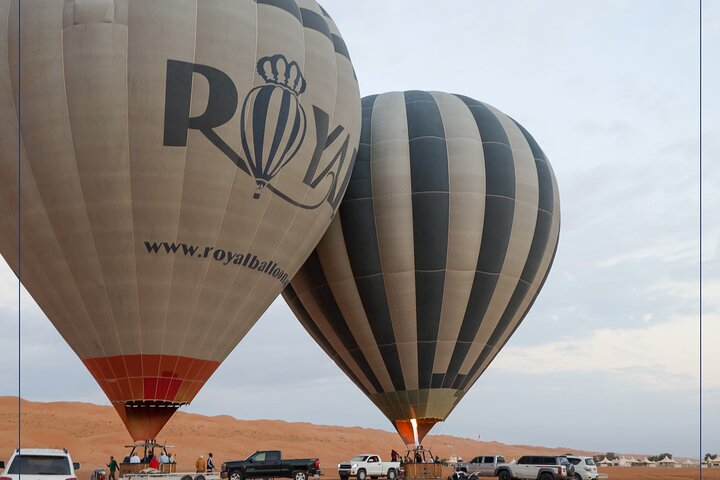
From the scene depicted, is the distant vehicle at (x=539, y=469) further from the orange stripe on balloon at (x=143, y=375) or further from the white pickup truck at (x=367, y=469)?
the orange stripe on balloon at (x=143, y=375)

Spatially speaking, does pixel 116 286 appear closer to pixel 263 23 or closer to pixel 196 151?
pixel 196 151

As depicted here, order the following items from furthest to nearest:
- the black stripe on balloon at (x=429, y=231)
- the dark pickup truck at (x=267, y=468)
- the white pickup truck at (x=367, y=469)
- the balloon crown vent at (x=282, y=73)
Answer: the white pickup truck at (x=367, y=469) → the dark pickup truck at (x=267, y=468) → the black stripe on balloon at (x=429, y=231) → the balloon crown vent at (x=282, y=73)

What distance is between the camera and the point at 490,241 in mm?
29797

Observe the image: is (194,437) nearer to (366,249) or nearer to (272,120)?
(366,249)

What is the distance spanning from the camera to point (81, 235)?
20984mm

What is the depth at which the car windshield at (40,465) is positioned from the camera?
14961 mm

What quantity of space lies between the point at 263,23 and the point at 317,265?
32.4 ft

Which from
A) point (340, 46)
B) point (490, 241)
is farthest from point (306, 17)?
point (490, 241)

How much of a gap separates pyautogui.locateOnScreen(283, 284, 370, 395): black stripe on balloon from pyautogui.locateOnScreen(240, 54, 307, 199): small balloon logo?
383 inches

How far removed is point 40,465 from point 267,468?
15.6m

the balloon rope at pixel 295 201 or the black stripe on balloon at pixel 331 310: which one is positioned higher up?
the balloon rope at pixel 295 201

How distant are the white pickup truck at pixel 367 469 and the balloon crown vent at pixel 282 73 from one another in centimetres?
1623

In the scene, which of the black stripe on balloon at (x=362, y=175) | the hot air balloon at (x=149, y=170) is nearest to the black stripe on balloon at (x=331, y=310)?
the black stripe on balloon at (x=362, y=175)

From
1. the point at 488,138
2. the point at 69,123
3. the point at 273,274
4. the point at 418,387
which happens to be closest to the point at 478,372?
the point at 418,387
